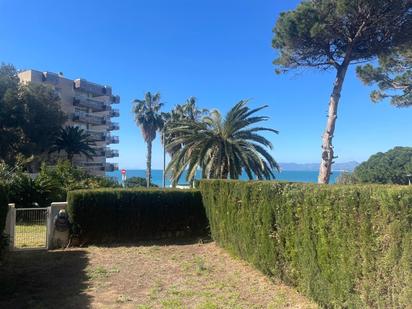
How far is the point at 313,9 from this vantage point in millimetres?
13141

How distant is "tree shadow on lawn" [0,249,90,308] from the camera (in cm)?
612

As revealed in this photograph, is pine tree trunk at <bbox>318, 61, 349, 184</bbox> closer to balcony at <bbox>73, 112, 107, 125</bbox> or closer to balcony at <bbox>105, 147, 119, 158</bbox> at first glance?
balcony at <bbox>73, 112, 107, 125</bbox>

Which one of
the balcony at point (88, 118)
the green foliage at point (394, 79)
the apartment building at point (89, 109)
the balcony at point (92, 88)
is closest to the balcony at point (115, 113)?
the apartment building at point (89, 109)

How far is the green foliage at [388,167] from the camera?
55688mm

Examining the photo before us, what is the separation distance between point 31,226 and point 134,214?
311 cm

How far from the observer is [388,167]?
5781 cm

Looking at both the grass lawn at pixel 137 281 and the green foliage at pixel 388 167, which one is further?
the green foliage at pixel 388 167

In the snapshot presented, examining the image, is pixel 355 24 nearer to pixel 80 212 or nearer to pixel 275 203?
pixel 275 203

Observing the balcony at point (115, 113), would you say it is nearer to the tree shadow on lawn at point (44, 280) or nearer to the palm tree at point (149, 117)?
the palm tree at point (149, 117)

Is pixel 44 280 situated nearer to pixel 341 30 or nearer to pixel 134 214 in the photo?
pixel 134 214

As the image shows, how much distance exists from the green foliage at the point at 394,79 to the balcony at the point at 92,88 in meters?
60.6

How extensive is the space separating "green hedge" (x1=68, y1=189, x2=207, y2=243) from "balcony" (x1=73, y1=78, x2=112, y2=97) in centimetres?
6134

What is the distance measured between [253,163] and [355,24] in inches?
316

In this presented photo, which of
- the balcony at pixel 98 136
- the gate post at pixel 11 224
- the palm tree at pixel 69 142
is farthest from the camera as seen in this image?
the balcony at pixel 98 136
